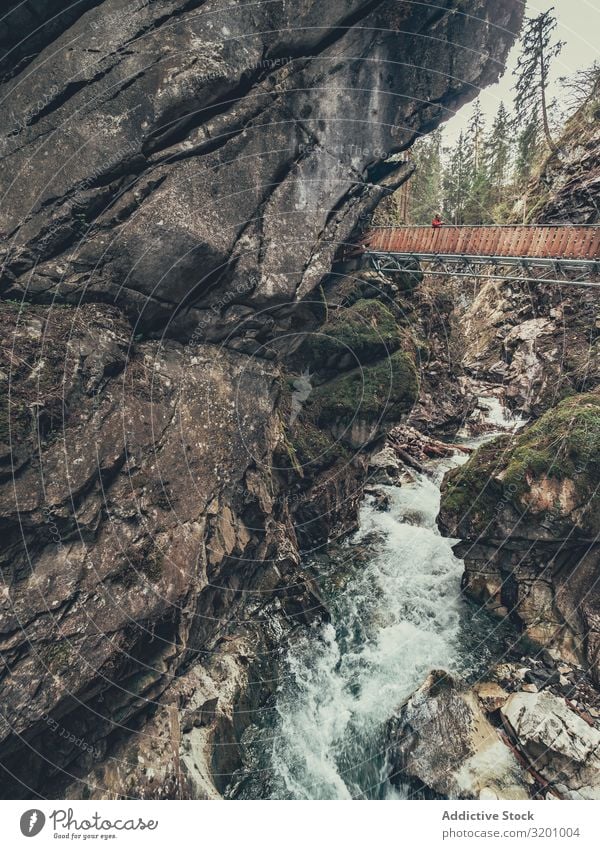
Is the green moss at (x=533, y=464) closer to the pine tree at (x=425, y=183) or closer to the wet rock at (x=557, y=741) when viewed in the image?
the wet rock at (x=557, y=741)

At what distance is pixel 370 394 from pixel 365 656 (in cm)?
1523

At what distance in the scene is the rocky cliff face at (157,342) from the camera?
1372cm

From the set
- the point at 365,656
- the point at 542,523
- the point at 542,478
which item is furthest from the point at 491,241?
the point at 365,656

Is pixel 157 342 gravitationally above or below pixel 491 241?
below

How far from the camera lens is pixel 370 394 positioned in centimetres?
2752

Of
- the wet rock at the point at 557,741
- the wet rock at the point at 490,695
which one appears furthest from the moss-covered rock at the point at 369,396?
the wet rock at the point at 557,741

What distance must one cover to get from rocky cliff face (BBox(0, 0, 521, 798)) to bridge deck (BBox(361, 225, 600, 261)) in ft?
15.6

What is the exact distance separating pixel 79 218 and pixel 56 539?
1166 cm

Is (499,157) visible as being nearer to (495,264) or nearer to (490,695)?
(495,264)

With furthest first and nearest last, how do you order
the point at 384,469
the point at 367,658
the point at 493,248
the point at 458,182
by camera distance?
the point at 458,182
the point at 384,469
the point at 493,248
the point at 367,658

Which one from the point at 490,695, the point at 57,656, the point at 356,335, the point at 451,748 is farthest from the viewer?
the point at 356,335

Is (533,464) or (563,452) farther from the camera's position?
(533,464)

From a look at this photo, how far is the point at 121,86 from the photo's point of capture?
612 inches

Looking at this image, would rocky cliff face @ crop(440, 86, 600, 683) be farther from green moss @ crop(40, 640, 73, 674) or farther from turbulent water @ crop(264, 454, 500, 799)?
green moss @ crop(40, 640, 73, 674)
